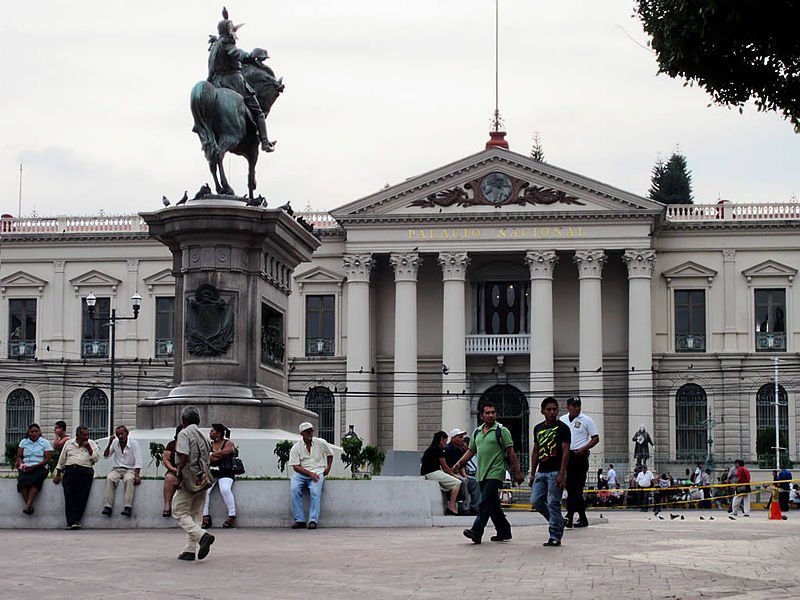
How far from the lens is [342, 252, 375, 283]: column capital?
225 ft

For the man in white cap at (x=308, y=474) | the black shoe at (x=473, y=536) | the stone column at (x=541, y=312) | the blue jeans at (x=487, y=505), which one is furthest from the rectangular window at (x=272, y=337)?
the stone column at (x=541, y=312)

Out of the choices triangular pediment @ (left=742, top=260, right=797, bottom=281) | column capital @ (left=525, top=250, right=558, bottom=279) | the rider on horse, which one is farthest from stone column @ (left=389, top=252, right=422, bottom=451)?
the rider on horse

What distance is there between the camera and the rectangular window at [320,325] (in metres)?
70.8

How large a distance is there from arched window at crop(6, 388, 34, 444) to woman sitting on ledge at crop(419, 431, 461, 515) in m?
49.6

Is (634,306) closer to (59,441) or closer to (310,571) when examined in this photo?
(59,441)

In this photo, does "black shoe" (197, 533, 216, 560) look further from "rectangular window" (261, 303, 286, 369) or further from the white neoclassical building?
the white neoclassical building

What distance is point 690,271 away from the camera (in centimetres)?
6888

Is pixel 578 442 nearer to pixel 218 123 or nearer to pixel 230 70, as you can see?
pixel 218 123

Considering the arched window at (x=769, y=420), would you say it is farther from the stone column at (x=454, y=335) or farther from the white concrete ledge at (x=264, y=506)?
the white concrete ledge at (x=264, y=506)

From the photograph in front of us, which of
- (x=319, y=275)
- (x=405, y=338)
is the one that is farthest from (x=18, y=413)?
(x=405, y=338)

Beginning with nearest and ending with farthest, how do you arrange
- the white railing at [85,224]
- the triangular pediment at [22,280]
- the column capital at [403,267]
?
the column capital at [403,267] < the triangular pediment at [22,280] < the white railing at [85,224]

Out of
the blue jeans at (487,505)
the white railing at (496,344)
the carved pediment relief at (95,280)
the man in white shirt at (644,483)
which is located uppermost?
the carved pediment relief at (95,280)

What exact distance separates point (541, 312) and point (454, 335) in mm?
3653

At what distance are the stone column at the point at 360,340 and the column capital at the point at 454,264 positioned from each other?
3.06 meters
